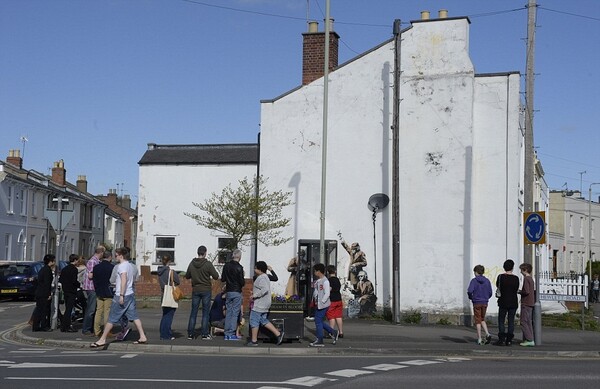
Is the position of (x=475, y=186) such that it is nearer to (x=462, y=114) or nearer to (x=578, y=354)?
(x=462, y=114)

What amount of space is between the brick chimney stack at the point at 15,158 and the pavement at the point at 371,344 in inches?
1526

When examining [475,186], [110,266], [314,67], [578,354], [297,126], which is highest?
[314,67]

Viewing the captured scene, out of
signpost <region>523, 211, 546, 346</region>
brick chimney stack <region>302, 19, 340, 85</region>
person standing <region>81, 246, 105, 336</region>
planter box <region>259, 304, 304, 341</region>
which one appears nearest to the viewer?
planter box <region>259, 304, 304, 341</region>

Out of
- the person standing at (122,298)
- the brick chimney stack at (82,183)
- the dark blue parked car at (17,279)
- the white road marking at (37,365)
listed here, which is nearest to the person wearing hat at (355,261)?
the person standing at (122,298)

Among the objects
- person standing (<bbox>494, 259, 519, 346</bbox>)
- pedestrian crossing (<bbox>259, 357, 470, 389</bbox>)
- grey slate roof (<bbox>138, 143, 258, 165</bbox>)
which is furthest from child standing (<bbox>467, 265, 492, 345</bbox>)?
grey slate roof (<bbox>138, 143, 258, 165</bbox>)

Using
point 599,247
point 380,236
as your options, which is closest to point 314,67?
point 380,236

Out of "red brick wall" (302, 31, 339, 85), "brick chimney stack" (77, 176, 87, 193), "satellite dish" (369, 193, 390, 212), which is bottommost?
"satellite dish" (369, 193, 390, 212)

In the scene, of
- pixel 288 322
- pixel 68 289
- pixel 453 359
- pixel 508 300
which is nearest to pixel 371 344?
pixel 288 322

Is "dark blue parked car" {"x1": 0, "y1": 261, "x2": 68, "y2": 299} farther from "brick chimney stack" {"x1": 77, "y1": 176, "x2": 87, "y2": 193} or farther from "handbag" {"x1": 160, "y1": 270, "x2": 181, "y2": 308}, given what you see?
"brick chimney stack" {"x1": 77, "y1": 176, "x2": 87, "y2": 193}

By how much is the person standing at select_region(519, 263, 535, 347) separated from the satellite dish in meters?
7.19

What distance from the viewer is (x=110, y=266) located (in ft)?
57.1

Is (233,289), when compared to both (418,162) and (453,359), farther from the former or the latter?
(418,162)

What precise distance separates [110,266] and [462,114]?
446 inches

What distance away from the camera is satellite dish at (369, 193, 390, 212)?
24.1 metres
